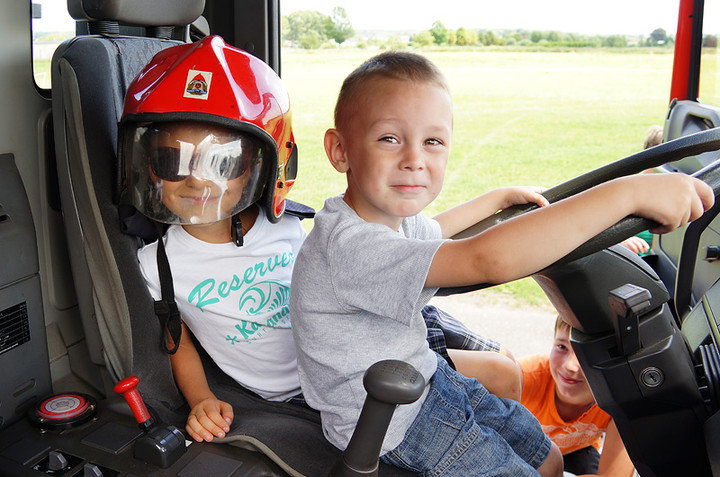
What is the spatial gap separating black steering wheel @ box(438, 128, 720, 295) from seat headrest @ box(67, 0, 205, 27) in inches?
34.2

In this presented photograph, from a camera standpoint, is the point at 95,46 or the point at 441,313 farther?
the point at 441,313

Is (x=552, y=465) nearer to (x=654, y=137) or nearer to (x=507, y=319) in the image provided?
(x=654, y=137)

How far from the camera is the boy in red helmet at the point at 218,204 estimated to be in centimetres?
144

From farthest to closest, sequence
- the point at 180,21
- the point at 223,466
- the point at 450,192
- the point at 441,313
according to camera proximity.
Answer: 1. the point at 450,192
2. the point at 441,313
3. the point at 180,21
4. the point at 223,466

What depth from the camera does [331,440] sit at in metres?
1.37

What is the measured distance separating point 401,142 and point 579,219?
0.34 meters

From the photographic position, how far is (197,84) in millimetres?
1469

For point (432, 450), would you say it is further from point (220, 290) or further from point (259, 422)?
point (220, 290)

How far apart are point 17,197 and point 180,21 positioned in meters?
0.56

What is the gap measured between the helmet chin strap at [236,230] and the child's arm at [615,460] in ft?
3.51

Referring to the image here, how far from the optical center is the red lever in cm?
143

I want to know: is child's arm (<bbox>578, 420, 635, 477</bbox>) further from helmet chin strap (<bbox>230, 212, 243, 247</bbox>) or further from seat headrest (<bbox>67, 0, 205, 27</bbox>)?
seat headrest (<bbox>67, 0, 205, 27</bbox>)

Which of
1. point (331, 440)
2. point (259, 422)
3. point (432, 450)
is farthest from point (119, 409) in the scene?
point (432, 450)

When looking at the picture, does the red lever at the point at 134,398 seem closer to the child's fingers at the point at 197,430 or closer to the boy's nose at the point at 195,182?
the child's fingers at the point at 197,430
